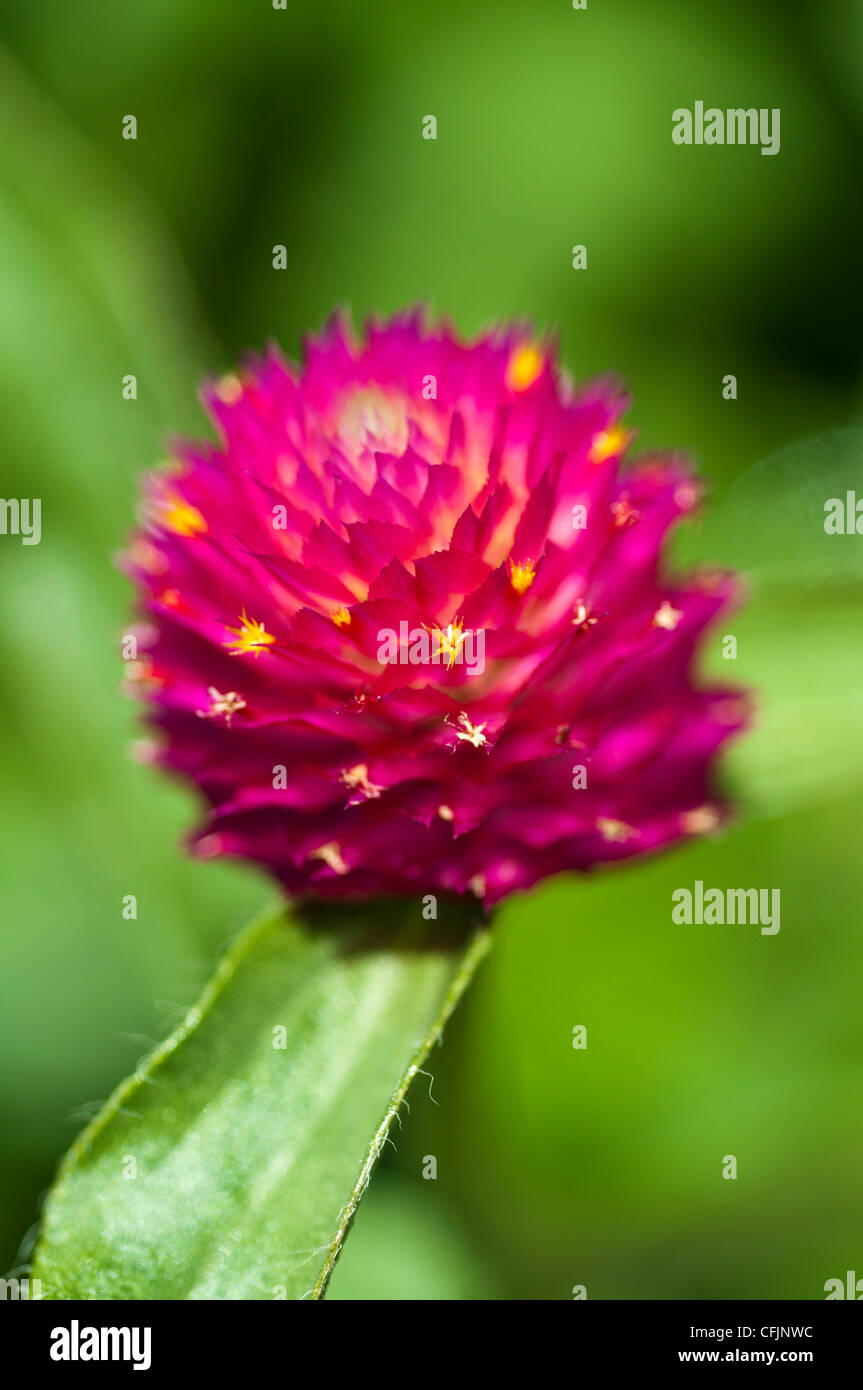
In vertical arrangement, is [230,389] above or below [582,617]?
above

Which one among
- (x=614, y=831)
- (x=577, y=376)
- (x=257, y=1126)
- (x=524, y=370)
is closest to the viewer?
(x=257, y=1126)

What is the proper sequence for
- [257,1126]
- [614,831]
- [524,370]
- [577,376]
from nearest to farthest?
[257,1126] → [614,831] → [524,370] → [577,376]

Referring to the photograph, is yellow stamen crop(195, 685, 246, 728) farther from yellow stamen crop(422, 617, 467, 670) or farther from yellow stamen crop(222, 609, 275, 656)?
yellow stamen crop(422, 617, 467, 670)

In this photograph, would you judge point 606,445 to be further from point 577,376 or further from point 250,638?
point 577,376

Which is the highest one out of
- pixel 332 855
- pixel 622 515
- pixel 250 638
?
pixel 622 515

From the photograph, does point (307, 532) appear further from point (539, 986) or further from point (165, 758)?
point (539, 986)

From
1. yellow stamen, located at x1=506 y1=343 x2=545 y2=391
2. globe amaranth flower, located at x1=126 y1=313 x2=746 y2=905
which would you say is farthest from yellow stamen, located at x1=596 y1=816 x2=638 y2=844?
yellow stamen, located at x1=506 y1=343 x2=545 y2=391

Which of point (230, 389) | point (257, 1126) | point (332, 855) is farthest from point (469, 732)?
point (230, 389)
